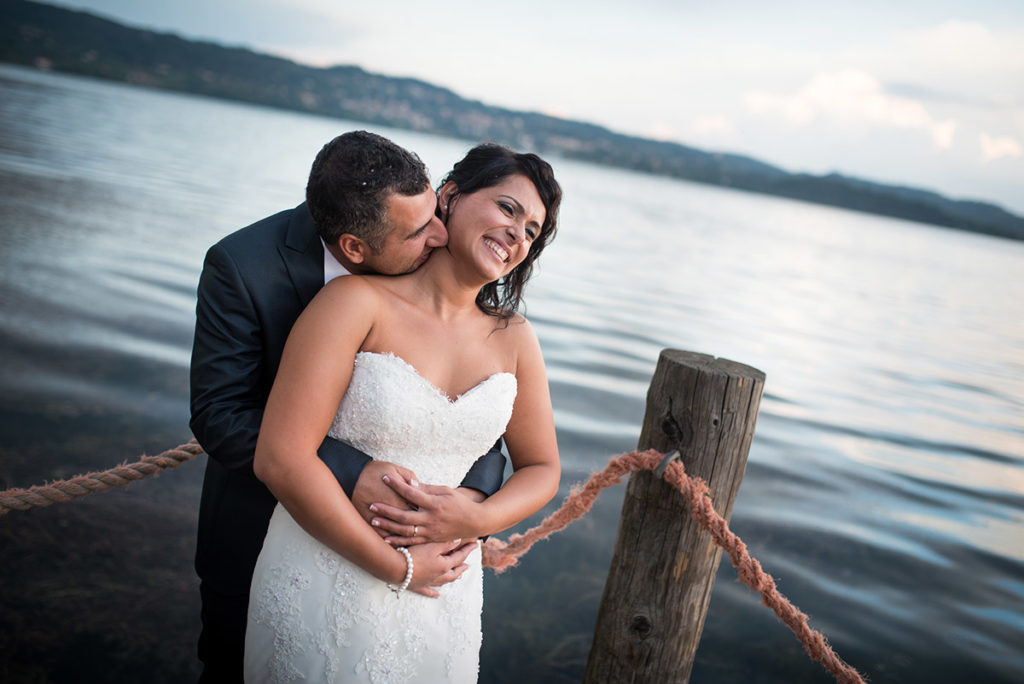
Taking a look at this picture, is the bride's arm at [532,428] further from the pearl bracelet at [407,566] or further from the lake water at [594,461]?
the lake water at [594,461]

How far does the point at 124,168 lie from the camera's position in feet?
81.8

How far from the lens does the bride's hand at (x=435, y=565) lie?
2.25 m

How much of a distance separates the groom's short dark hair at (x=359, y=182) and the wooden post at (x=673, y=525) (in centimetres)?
118

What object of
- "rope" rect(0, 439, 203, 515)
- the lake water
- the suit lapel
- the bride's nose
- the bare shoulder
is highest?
the bride's nose

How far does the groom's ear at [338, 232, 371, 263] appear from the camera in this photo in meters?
2.31

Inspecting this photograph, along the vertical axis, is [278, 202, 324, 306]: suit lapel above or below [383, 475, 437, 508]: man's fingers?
above

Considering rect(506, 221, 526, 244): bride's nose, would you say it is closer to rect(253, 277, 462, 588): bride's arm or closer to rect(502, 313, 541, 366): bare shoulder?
rect(502, 313, 541, 366): bare shoulder

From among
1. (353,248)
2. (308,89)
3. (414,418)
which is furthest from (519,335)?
(308,89)

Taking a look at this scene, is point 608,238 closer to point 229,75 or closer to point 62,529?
point 62,529

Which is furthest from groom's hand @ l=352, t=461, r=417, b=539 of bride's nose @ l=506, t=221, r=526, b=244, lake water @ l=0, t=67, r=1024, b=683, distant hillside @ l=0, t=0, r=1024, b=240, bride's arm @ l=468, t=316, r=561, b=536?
distant hillside @ l=0, t=0, r=1024, b=240

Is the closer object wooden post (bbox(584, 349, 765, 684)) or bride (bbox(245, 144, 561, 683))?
bride (bbox(245, 144, 561, 683))

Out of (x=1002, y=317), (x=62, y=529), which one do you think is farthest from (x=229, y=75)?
(x=62, y=529)

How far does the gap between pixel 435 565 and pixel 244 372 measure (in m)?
0.95

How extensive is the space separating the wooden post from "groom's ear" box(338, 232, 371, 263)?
3.85ft
